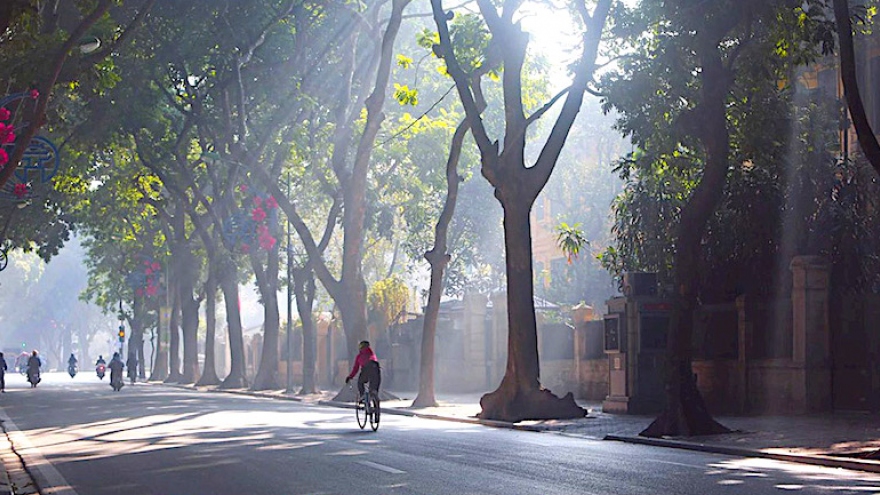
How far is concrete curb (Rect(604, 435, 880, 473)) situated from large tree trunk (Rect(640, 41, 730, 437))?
0.63 metres

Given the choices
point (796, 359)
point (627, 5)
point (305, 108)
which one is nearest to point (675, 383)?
point (796, 359)

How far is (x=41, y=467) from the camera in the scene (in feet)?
59.7

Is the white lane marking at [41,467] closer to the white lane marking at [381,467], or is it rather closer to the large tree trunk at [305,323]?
the white lane marking at [381,467]

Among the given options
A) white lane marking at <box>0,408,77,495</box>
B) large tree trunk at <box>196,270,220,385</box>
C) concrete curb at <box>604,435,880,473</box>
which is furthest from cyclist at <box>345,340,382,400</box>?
large tree trunk at <box>196,270,220,385</box>

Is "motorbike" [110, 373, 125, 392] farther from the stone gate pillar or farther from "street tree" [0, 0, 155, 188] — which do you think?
the stone gate pillar

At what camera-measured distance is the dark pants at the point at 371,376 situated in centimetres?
2566

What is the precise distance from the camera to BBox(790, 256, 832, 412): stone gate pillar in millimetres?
27344

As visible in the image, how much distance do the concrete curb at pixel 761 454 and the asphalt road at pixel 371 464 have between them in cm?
36

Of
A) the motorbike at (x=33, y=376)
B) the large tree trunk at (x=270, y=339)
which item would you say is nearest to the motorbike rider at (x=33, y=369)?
the motorbike at (x=33, y=376)

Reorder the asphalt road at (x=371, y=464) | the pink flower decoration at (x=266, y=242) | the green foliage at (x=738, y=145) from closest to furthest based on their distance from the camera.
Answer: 1. the asphalt road at (x=371, y=464)
2. the green foliage at (x=738, y=145)
3. the pink flower decoration at (x=266, y=242)

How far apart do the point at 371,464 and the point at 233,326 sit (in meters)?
40.8

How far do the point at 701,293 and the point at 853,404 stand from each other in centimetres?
593

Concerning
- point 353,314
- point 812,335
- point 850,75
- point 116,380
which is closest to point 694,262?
point 812,335

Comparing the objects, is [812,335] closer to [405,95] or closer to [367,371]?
[367,371]
